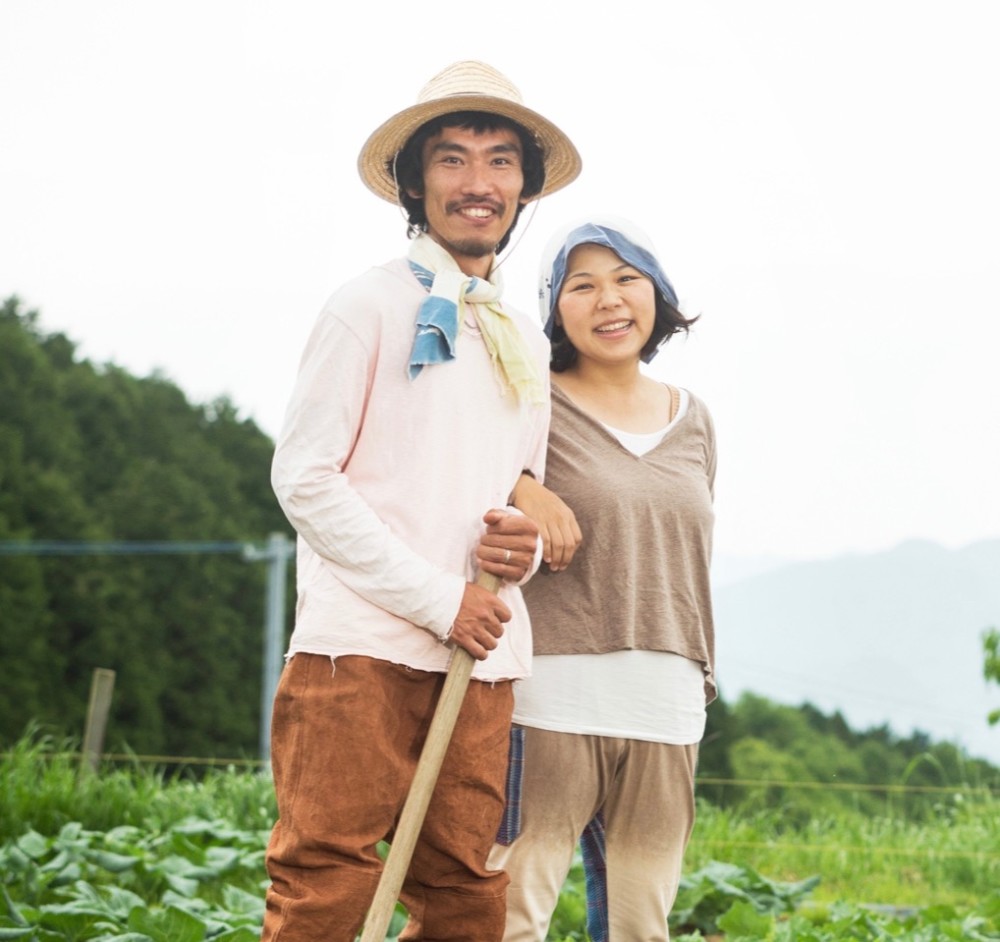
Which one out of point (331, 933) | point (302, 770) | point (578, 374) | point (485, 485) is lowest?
point (331, 933)

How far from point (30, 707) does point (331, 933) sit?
59.6 feet

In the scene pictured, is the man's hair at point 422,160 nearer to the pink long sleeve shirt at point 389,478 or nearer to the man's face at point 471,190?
the man's face at point 471,190

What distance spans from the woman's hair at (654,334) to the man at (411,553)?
282mm

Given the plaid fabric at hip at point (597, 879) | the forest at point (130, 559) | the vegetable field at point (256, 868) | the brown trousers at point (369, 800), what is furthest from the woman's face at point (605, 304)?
the forest at point (130, 559)

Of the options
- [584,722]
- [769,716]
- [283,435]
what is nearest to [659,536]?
[584,722]

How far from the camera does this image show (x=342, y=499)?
2.45 m

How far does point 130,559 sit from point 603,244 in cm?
2055

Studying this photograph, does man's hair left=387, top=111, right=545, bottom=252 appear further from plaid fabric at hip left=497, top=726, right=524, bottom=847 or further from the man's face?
plaid fabric at hip left=497, top=726, right=524, bottom=847

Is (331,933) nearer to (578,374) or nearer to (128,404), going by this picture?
(578,374)

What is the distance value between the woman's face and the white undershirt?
22.6 inches

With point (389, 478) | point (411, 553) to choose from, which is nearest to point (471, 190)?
point (389, 478)

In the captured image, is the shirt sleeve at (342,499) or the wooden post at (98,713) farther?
the wooden post at (98,713)

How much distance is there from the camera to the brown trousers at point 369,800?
7.89ft

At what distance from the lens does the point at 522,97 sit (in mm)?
2758
